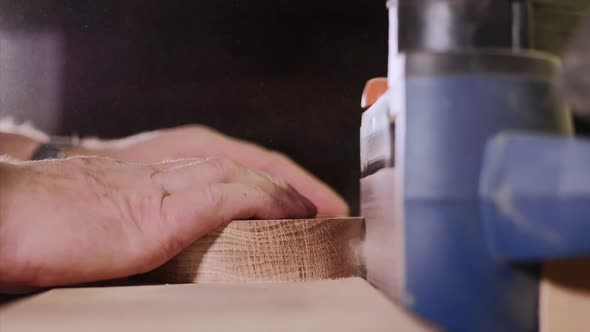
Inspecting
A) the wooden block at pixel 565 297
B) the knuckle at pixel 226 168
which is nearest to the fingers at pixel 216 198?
the knuckle at pixel 226 168

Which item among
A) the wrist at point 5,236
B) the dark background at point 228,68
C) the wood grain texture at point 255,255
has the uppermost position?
the dark background at point 228,68

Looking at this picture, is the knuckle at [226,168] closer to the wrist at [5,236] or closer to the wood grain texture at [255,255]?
the wood grain texture at [255,255]

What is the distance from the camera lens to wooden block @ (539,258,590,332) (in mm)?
533

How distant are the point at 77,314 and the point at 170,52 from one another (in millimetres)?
676

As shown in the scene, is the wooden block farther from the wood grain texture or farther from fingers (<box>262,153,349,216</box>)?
fingers (<box>262,153,349,216</box>)

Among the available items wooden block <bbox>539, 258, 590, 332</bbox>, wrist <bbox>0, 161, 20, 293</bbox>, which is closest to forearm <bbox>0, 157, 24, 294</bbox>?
wrist <bbox>0, 161, 20, 293</bbox>

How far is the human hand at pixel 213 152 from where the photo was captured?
1146 millimetres

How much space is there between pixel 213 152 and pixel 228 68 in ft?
0.54

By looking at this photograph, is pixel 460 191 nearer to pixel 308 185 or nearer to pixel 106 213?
pixel 106 213

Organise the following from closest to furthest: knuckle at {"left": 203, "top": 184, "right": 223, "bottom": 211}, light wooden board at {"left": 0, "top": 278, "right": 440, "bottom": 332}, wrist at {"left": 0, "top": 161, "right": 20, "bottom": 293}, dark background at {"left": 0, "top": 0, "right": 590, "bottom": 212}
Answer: light wooden board at {"left": 0, "top": 278, "right": 440, "bottom": 332}
wrist at {"left": 0, "top": 161, "right": 20, "bottom": 293}
knuckle at {"left": 203, "top": 184, "right": 223, "bottom": 211}
dark background at {"left": 0, "top": 0, "right": 590, "bottom": 212}

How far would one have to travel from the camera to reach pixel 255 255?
800 millimetres

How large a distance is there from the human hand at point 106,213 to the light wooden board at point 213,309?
36mm

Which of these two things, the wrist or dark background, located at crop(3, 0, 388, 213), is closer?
the wrist

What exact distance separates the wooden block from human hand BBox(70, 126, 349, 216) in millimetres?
626
